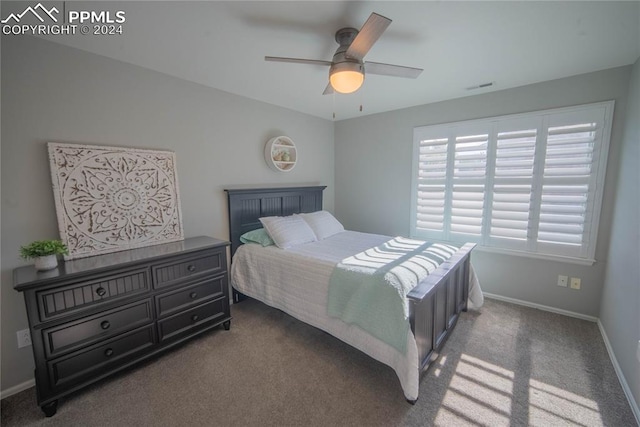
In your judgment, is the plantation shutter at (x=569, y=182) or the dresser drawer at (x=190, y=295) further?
the plantation shutter at (x=569, y=182)

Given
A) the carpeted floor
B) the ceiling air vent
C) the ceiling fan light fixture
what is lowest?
the carpeted floor

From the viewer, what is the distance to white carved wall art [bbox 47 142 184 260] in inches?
72.9

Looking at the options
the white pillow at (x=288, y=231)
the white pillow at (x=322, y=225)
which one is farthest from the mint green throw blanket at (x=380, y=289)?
the white pillow at (x=322, y=225)

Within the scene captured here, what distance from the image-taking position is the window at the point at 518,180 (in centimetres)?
243

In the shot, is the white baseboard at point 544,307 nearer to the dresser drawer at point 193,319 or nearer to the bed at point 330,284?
the bed at point 330,284

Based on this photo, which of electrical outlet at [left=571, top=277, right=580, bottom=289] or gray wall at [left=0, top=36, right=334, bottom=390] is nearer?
gray wall at [left=0, top=36, right=334, bottom=390]

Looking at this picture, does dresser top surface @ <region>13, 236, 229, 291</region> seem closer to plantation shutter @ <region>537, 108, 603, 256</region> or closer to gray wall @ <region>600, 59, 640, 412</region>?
gray wall @ <region>600, 59, 640, 412</region>

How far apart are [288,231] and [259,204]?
623 millimetres

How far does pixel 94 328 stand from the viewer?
1.71m

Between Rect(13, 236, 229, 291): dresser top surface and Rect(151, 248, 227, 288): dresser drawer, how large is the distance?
3.3 inches

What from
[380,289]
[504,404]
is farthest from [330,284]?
[504,404]

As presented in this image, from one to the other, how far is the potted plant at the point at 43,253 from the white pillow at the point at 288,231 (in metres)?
Result: 1.61

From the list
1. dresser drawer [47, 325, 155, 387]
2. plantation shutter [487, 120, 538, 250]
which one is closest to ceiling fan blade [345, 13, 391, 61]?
plantation shutter [487, 120, 538, 250]

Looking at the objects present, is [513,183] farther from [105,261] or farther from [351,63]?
[105,261]
